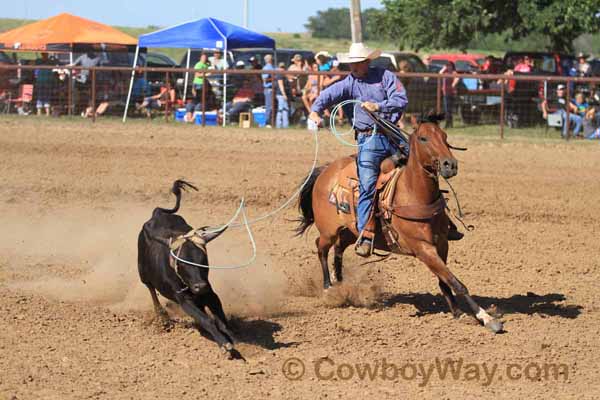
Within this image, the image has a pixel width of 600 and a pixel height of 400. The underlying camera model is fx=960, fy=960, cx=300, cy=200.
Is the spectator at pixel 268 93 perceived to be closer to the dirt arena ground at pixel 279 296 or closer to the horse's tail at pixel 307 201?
the dirt arena ground at pixel 279 296

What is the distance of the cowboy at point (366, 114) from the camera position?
775 centimetres

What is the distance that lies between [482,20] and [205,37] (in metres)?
6.98

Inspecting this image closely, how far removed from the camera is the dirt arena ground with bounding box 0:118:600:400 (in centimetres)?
599

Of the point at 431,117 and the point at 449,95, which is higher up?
the point at 449,95

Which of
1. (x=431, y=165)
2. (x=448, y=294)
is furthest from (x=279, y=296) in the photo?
(x=431, y=165)

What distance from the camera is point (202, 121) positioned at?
19.6 metres

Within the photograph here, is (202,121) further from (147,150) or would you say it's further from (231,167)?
(231,167)

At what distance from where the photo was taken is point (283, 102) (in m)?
19.3

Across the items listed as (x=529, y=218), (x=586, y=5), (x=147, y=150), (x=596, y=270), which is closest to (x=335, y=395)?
(x=596, y=270)

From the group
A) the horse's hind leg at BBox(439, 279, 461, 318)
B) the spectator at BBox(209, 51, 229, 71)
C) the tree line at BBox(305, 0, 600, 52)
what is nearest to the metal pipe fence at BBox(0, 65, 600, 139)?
the spectator at BBox(209, 51, 229, 71)

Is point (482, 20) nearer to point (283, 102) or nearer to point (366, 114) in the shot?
point (283, 102)

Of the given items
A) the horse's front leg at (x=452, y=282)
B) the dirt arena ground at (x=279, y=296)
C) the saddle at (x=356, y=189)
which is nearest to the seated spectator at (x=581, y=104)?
the dirt arena ground at (x=279, y=296)

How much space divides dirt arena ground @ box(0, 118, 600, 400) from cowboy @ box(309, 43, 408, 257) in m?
0.77

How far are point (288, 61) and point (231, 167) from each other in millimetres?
10294
